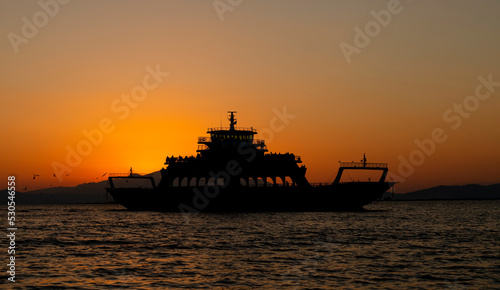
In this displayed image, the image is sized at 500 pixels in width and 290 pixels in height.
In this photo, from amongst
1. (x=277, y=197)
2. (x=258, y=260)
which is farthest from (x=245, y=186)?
(x=258, y=260)

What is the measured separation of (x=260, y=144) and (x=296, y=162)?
277 inches

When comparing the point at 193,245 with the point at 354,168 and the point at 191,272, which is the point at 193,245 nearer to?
the point at 191,272

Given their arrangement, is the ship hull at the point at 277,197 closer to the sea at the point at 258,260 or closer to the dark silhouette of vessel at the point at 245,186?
the dark silhouette of vessel at the point at 245,186

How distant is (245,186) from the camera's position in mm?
89250

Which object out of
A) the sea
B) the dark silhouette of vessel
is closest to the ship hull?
the dark silhouette of vessel

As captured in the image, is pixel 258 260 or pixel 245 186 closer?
pixel 258 260

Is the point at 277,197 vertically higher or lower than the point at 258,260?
higher

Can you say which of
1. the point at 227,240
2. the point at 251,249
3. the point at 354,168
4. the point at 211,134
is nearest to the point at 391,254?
the point at 251,249

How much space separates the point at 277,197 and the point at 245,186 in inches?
283

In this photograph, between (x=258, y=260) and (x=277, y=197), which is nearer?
(x=258, y=260)

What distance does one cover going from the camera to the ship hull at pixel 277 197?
8350 centimetres

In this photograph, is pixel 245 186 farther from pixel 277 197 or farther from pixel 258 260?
pixel 258 260

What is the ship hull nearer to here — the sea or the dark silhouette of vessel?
the dark silhouette of vessel

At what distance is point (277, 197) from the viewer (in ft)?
277
